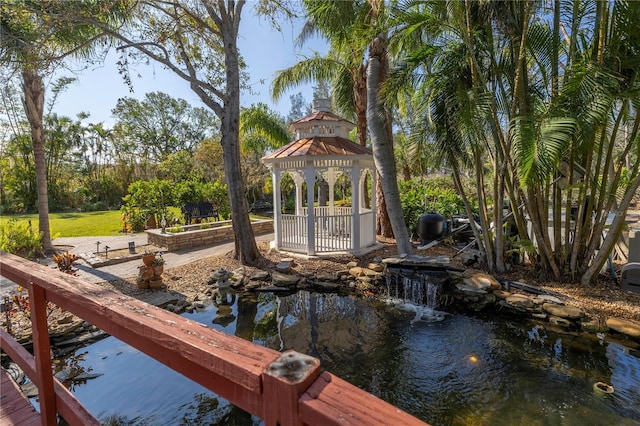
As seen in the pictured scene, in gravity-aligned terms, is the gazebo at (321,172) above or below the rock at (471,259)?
above

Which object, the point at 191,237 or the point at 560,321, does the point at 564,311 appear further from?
the point at 191,237

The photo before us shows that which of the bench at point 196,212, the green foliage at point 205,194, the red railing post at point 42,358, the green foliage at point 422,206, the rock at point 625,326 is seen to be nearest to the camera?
the red railing post at point 42,358

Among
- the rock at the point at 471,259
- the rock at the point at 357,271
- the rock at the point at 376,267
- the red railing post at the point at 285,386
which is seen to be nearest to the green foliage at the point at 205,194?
the rock at the point at 357,271

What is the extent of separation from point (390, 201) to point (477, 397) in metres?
5.12

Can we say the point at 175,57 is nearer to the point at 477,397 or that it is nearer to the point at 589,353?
the point at 477,397

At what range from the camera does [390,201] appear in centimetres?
828

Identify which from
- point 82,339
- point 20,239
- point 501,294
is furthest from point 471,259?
point 20,239

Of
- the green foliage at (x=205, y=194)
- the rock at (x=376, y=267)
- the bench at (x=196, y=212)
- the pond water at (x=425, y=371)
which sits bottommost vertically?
the pond water at (x=425, y=371)

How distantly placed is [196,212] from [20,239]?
5.92 metres

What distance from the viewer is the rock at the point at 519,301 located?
18.9 feet

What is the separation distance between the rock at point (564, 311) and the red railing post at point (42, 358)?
6.53 metres

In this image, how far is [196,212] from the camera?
14094 mm

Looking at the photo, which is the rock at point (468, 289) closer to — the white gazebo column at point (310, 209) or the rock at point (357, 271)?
the rock at point (357, 271)

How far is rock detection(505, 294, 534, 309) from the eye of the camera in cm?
576
